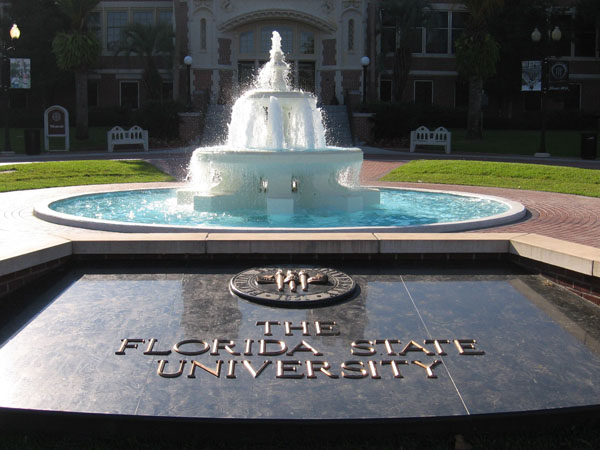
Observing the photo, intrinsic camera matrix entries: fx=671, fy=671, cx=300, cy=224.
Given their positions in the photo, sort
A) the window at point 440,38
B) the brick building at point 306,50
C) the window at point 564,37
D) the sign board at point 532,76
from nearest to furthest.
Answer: the sign board at point 532,76 → the brick building at point 306,50 → the window at point 564,37 → the window at point 440,38

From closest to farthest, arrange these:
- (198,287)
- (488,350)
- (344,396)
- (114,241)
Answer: (344,396) → (488,350) → (198,287) → (114,241)

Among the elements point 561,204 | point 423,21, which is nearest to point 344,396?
point 561,204

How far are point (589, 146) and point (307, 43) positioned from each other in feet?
60.2

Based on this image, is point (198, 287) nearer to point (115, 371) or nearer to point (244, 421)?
point (115, 371)

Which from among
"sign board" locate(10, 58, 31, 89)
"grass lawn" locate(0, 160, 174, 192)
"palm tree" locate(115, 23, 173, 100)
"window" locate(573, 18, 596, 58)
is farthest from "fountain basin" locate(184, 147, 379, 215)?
"window" locate(573, 18, 596, 58)

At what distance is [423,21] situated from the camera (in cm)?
3506

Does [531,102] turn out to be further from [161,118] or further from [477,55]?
[161,118]

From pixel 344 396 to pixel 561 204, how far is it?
9.27 meters

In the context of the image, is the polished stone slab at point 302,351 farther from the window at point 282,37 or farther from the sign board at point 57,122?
the window at point 282,37

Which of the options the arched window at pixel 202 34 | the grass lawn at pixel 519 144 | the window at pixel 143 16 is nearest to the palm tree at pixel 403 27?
the grass lawn at pixel 519 144

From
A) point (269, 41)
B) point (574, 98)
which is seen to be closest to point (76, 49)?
point (269, 41)

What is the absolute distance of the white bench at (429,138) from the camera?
26.6 m

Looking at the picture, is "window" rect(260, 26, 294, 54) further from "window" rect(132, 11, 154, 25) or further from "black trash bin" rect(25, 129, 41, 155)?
"black trash bin" rect(25, 129, 41, 155)

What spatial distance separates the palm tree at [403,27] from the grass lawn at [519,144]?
3936 mm
